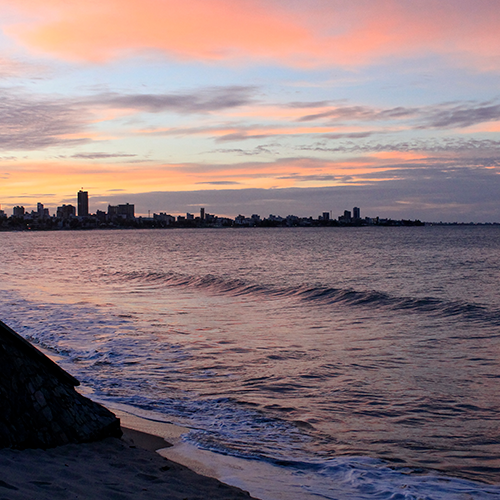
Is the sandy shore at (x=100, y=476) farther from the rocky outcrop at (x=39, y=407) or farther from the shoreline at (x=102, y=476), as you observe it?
the rocky outcrop at (x=39, y=407)

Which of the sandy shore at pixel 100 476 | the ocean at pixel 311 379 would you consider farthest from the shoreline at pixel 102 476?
the ocean at pixel 311 379

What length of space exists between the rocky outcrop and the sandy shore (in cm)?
17

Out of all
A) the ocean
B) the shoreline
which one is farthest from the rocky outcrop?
the ocean

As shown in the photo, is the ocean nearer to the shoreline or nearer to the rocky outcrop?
the shoreline

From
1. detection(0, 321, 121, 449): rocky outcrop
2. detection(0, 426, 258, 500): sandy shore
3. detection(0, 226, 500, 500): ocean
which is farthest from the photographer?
detection(0, 226, 500, 500): ocean

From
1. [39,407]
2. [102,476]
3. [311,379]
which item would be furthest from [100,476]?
[311,379]

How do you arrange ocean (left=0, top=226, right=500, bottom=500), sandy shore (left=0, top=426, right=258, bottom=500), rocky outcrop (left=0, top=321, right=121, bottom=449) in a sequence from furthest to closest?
ocean (left=0, top=226, right=500, bottom=500)
rocky outcrop (left=0, top=321, right=121, bottom=449)
sandy shore (left=0, top=426, right=258, bottom=500)

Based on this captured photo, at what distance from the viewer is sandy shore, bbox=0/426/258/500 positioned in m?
4.30

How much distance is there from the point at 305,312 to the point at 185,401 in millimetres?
10825

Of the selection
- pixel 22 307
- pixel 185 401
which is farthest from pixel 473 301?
pixel 22 307

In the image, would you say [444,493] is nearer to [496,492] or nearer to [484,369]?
[496,492]

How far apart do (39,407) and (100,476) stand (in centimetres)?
124

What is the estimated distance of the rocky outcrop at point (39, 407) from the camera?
5316 mm

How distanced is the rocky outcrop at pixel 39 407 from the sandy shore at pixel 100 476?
0.17 m
